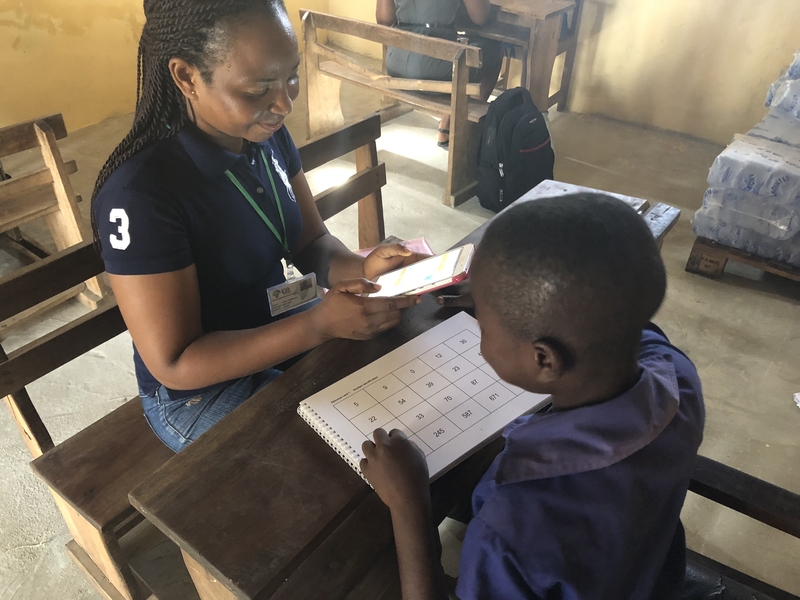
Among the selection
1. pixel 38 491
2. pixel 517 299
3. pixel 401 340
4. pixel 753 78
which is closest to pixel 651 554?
pixel 517 299

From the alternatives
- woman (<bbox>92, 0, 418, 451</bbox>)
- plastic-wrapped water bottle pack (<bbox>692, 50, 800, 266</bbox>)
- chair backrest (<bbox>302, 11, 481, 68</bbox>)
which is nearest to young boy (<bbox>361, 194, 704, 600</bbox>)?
woman (<bbox>92, 0, 418, 451</bbox>)

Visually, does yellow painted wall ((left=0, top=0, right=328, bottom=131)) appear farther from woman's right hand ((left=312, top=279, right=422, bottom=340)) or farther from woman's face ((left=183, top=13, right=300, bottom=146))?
woman's right hand ((left=312, top=279, right=422, bottom=340))

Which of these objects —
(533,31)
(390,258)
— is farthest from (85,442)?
(533,31)

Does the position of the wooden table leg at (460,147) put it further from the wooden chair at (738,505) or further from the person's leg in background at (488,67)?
the wooden chair at (738,505)

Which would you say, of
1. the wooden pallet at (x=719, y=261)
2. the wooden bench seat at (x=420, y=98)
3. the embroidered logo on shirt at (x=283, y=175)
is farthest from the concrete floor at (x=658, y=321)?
the embroidered logo on shirt at (x=283, y=175)

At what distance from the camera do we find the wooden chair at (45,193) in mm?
2162

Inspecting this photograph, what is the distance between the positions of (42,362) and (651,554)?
1.23m

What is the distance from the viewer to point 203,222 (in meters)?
1.08

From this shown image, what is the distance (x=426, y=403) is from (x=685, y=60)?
3905 mm

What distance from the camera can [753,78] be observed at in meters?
3.72

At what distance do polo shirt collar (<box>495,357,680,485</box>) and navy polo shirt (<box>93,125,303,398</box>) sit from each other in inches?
25.8

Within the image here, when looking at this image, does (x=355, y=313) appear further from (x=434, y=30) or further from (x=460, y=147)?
(x=434, y=30)

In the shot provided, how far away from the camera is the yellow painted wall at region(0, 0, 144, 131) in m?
3.63

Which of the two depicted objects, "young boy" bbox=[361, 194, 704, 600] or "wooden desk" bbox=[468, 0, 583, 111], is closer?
"young boy" bbox=[361, 194, 704, 600]
